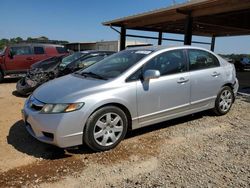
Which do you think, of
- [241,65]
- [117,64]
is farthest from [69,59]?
[241,65]

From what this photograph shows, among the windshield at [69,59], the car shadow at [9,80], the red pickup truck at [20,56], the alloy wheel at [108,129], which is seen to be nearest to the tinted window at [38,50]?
the red pickup truck at [20,56]

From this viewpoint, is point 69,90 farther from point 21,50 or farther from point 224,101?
point 21,50

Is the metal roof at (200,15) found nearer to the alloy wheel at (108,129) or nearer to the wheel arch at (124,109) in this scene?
the wheel arch at (124,109)

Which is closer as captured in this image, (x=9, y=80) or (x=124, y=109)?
(x=124, y=109)

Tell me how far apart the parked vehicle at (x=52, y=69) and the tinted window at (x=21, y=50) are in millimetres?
3413

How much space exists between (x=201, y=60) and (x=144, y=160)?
2.55 m

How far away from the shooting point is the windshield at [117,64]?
4.40 meters

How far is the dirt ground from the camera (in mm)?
3143

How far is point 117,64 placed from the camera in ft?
15.6

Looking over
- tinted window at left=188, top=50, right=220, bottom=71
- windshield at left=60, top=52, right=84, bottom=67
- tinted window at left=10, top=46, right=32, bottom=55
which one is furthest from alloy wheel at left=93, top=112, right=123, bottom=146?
tinted window at left=10, top=46, right=32, bottom=55

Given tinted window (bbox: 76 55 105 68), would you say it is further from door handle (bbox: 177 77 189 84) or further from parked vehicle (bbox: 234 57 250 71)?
parked vehicle (bbox: 234 57 250 71)

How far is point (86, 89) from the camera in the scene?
3.87 meters

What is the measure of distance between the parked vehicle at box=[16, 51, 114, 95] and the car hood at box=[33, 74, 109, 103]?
3659mm

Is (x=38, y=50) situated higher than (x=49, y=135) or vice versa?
(x=38, y=50)
